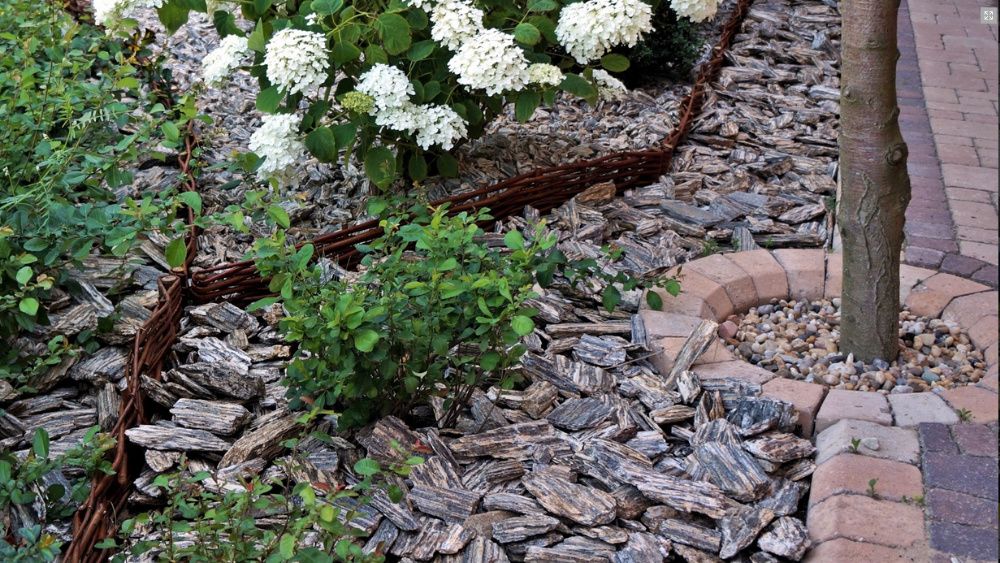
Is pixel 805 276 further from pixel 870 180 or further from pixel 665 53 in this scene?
pixel 665 53

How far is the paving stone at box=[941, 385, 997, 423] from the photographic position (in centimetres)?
240

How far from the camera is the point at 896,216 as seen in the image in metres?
2.65

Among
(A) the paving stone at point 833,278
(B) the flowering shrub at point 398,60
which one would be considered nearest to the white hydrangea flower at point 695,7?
(B) the flowering shrub at point 398,60

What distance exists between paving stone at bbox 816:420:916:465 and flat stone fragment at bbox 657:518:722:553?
393 mm

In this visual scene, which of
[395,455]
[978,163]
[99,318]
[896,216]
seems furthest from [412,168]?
[978,163]

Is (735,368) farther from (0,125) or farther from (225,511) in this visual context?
(0,125)

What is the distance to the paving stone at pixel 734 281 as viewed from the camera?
312 cm

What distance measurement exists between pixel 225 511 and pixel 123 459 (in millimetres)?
566

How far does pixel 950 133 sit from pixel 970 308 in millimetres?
1595

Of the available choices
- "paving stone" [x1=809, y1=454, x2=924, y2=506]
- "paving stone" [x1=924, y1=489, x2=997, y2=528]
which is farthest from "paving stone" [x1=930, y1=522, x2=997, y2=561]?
"paving stone" [x1=809, y1=454, x2=924, y2=506]

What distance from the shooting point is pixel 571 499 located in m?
2.18

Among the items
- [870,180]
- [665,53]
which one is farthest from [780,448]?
[665,53]

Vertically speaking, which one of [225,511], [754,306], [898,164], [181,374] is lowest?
[754,306]

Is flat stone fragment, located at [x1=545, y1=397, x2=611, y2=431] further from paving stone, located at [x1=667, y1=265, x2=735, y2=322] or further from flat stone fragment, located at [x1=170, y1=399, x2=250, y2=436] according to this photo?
flat stone fragment, located at [x1=170, y1=399, x2=250, y2=436]
